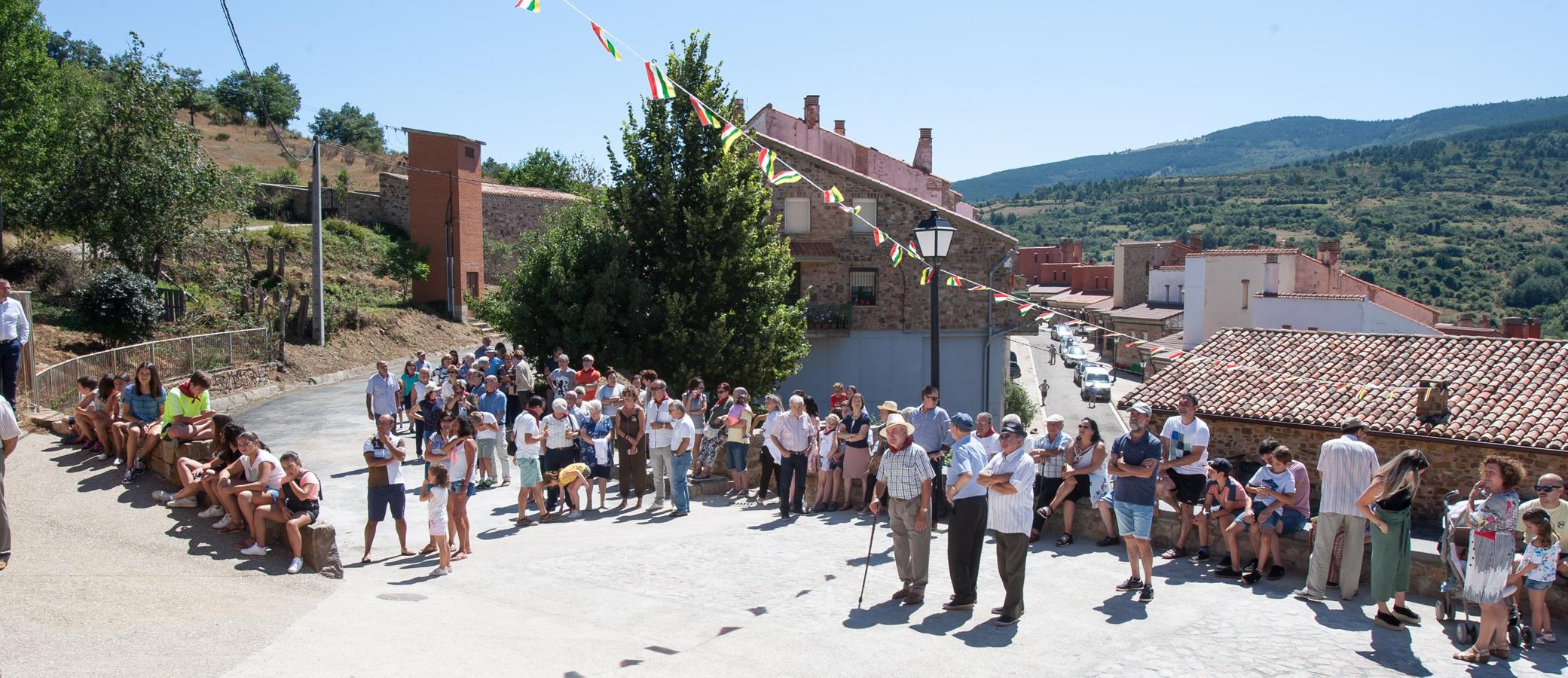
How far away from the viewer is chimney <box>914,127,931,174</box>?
4440 centimetres

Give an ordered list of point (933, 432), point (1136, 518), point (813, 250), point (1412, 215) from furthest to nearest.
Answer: point (1412, 215) → point (813, 250) → point (933, 432) → point (1136, 518)

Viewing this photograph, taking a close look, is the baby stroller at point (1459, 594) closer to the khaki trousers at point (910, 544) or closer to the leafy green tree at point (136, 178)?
the khaki trousers at point (910, 544)

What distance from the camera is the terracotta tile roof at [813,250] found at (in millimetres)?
32531

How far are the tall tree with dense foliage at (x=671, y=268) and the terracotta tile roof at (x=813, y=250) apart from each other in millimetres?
8420

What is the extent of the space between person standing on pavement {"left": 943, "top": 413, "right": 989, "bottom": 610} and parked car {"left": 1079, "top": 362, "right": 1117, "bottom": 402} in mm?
47337

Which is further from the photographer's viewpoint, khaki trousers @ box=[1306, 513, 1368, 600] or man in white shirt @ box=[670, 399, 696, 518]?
man in white shirt @ box=[670, 399, 696, 518]

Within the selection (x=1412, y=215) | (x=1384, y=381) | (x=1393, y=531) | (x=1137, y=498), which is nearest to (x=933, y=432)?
(x=1137, y=498)

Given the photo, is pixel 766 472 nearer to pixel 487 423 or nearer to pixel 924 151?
pixel 487 423

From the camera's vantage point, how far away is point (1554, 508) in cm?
Result: 771

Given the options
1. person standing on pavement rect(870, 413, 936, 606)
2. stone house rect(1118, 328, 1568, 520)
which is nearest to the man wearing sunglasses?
person standing on pavement rect(870, 413, 936, 606)

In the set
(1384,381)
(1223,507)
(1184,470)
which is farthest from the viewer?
(1384,381)

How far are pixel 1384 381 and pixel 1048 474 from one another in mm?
8049

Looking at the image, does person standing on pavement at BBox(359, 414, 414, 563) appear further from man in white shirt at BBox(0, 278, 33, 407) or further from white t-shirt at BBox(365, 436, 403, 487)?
man in white shirt at BBox(0, 278, 33, 407)

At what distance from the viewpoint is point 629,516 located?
12414 millimetres
